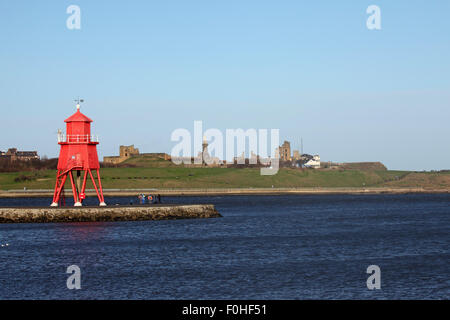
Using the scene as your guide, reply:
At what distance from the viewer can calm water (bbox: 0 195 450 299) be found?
30141 millimetres

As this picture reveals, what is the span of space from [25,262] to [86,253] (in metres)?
4.76

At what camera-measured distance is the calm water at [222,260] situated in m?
30.1

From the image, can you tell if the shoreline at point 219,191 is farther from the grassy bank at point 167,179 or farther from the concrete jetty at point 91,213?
the concrete jetty at point 91,213

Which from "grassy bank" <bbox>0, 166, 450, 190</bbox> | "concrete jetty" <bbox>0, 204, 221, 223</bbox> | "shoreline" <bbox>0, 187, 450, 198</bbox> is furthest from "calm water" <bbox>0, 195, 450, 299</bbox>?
"grassy bank" <bbox>0, 166, 450, 190</bbox>

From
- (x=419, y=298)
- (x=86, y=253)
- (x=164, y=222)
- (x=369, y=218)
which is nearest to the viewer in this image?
(x=419, y=298)

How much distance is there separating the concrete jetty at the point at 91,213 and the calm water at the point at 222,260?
33.6 inches

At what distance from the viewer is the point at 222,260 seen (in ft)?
132

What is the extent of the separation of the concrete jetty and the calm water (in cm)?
85

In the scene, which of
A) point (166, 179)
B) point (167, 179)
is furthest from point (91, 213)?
point (167, 179)

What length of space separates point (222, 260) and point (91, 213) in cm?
2488

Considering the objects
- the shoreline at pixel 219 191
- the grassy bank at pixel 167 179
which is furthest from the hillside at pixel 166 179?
the shoreline at pixel 219 191
